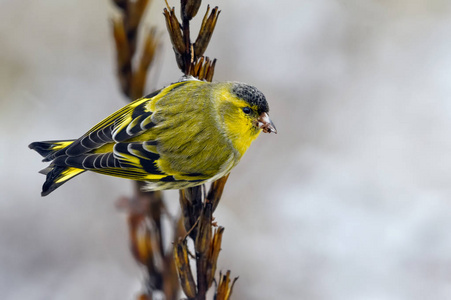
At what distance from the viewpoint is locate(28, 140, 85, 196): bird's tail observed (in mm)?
2066

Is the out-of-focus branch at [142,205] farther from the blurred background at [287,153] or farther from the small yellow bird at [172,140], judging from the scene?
the blurred background at [287,153]

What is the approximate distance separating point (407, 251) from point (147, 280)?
2296 millimetres

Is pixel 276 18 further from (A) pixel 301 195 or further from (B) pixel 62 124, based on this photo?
(B) pixel 62 124

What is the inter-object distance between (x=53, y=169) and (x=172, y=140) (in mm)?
459

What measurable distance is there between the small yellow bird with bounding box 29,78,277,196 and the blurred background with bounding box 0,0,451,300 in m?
1.23

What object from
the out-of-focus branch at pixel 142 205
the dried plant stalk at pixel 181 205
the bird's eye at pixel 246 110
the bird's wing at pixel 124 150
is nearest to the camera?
the dried plant stalk at pixel 181 205

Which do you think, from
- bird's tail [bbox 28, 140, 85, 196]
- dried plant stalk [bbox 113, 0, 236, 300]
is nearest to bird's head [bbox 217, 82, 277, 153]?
dried plant stalk [bbox 113, 0, 236, 300]

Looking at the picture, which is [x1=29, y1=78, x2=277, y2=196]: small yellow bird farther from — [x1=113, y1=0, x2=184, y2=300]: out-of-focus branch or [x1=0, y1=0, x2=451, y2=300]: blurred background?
[x1=0, y1=0, x2=451, y2=300]: blurred background

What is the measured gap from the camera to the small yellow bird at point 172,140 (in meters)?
2.09

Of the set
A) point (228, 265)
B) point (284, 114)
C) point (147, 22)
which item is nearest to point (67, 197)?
point (228, 265)

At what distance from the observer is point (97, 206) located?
11.7ft

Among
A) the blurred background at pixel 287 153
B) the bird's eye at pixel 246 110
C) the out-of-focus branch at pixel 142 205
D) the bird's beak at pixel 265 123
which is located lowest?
the out-of-focus branch at pixel 142 205

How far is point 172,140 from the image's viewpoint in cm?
213

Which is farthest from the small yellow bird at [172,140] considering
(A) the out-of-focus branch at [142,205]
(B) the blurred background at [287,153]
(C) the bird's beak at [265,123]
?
(B) the blurred background at [287,153]
